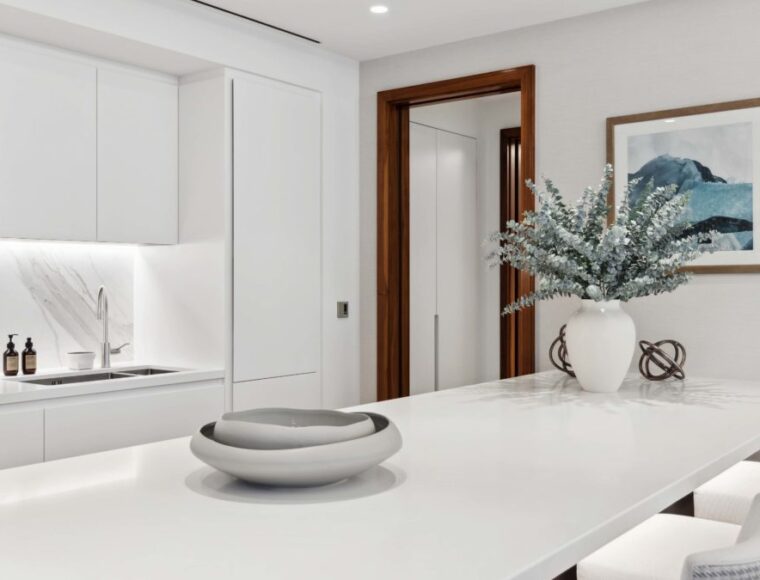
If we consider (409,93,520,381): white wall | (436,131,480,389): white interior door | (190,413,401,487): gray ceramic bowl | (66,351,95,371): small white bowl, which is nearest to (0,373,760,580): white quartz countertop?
(190,413,401,487): gray ceramic bowl

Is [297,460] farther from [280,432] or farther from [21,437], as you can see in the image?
[21,437]

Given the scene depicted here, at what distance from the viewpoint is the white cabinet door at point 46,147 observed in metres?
3.23

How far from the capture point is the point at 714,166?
10.5 feet

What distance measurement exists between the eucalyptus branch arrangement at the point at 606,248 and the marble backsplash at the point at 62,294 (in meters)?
2.16

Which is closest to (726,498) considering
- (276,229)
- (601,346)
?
(601,346)

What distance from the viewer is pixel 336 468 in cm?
120

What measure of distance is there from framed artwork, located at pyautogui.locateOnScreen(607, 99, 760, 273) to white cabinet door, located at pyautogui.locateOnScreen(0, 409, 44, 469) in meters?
2.53

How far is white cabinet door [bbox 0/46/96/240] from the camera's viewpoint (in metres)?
3.23

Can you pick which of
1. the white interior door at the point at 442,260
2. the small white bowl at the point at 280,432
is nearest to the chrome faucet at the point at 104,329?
the white interior door at the point at 442,260

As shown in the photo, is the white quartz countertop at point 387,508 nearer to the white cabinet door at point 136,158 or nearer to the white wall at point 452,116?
the white cabinet door at point 136,158

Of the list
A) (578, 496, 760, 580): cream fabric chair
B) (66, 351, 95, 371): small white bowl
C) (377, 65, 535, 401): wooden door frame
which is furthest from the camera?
(377, 65, 535, 401): wooden door frame

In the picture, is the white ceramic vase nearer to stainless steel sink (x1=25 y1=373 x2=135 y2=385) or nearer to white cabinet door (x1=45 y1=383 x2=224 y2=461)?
white cabinet door (x1=45 y1=383 x2=224 y2=461)

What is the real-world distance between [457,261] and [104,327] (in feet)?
7.57

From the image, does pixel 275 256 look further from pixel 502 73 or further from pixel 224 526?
pixel 224 526
